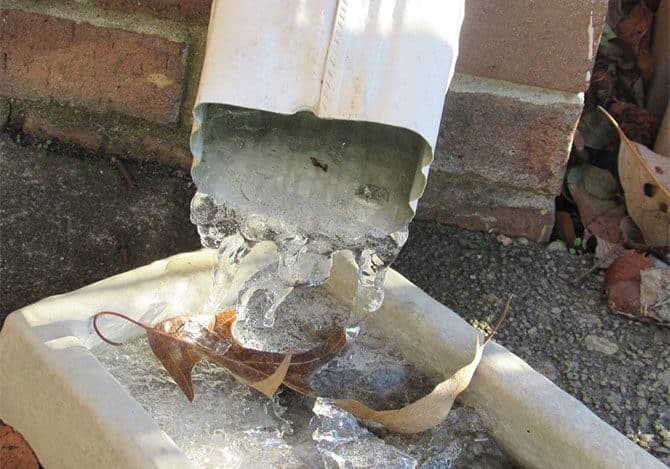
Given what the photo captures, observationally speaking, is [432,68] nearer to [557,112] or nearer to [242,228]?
[242,228]

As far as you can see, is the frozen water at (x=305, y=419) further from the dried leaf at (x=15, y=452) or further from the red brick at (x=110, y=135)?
the red brick at (x=110, y=135)

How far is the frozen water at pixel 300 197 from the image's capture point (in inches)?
41.0

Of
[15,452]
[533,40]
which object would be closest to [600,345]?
[533,40]

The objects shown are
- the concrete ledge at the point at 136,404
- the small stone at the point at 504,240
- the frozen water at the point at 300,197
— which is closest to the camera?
the concrete ledge at the point at 136,404

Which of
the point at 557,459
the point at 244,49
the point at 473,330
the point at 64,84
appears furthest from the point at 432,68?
the point at 64,84

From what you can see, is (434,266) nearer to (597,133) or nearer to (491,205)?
(491,205)

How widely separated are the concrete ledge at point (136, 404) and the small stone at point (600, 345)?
281mm

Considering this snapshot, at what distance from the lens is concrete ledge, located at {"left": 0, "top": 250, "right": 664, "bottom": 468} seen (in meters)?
0.80

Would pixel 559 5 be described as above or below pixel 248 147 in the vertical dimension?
above

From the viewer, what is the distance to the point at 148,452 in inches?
29.8

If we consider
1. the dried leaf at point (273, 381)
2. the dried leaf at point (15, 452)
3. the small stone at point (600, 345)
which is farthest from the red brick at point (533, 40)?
the dried leaf at point (15, 452)

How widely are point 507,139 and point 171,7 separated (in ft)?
1.77

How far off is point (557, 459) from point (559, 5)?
66 cm

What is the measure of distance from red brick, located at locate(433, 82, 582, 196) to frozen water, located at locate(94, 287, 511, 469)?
405mm
